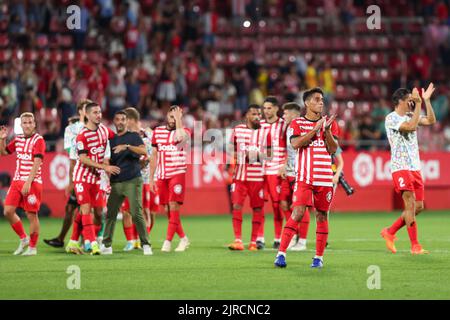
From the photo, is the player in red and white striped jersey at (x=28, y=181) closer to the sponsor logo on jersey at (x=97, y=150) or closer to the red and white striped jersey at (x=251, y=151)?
the sponsor logo on jersey at (x=97, y=150)

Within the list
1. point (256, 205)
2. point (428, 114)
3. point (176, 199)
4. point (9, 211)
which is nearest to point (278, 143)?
point (256, 205)

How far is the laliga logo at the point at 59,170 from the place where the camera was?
23.8 meters

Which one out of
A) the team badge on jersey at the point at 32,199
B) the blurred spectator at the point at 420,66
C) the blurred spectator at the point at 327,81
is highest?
the blurred spectator at the point at 420,66

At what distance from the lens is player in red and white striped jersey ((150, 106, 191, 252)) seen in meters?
15.8

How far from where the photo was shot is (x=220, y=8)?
33.7 m

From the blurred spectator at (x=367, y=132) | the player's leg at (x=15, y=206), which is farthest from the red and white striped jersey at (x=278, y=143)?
the blurred spectator at (x=367, y=132)

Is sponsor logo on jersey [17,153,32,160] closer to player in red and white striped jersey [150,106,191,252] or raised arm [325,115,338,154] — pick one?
player in red and white striped jersey [150,106,191,252]

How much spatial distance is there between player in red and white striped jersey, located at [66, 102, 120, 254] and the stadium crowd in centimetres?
897

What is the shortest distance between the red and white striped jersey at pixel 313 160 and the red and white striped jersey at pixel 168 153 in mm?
3590

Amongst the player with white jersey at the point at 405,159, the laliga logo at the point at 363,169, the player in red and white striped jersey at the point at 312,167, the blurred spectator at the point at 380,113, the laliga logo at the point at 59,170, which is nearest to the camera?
the player in red and white striped jersey at the point at 312,167
